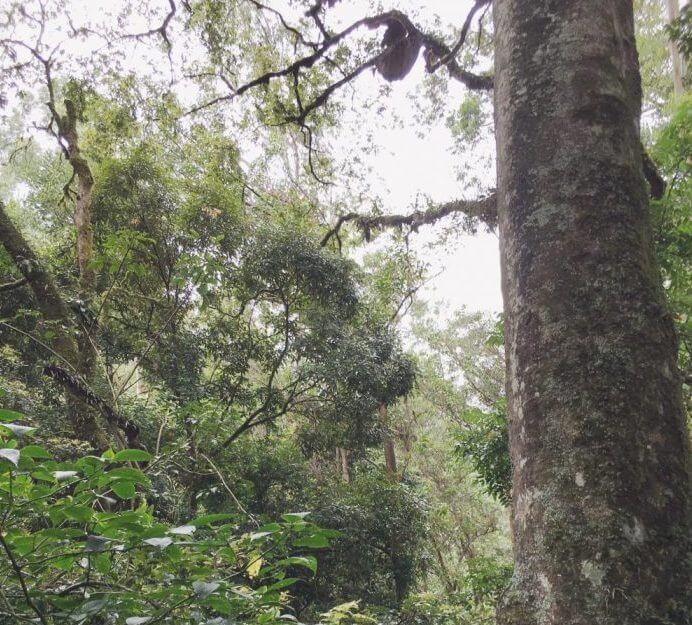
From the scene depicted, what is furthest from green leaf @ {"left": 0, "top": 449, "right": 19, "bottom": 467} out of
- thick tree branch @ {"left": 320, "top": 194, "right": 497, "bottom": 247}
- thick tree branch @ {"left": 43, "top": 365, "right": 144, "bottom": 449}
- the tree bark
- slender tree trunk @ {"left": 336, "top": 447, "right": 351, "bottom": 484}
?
→ slender tree trunk @ {"left": 336, "top": 447, "right": 351, "bottom": 484}

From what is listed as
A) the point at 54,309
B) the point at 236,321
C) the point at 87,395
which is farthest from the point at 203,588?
the point at 236,321

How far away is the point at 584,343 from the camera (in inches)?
38.7

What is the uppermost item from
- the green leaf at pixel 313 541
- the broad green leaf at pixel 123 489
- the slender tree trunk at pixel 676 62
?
the slender tree trunk at pixel 676 62

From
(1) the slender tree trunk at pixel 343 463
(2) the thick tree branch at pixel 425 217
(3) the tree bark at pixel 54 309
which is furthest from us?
(1) the slender tree trunk at pixel 343 463

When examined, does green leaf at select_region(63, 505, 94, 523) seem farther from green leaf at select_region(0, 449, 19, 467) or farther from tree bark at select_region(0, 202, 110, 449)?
tree bark at select_region(0, 202, 110, 449)

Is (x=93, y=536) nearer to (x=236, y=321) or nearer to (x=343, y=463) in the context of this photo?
(x=236, y=321)

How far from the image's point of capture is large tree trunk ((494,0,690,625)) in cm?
81

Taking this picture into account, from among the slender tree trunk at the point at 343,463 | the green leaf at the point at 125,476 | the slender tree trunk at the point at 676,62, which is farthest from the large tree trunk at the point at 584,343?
the slender tree trunk at the point at 343,463

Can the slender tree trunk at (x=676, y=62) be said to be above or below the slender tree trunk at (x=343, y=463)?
above

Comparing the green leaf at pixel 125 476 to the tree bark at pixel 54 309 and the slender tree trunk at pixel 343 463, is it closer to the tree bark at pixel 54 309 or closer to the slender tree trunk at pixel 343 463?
the tree bark at pixel 54 309

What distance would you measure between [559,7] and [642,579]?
145cm

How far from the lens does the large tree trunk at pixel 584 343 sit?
0.81 m

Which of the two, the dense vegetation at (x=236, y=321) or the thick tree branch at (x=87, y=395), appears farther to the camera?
the dense vegetation at (x=236, y=321)

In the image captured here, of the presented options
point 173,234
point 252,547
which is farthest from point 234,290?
point 252,547
